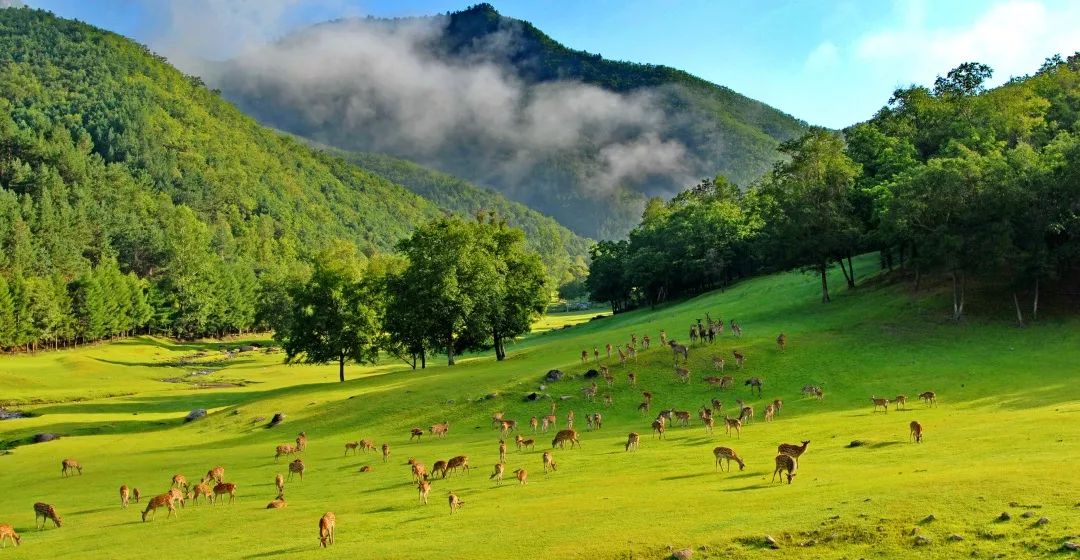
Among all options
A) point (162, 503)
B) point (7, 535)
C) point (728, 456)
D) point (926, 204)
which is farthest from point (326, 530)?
point (926, 204)

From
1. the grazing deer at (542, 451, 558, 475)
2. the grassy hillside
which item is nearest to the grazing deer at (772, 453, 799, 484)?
the grassy hillside

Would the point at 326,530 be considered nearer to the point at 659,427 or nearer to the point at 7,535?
the point at 7,535

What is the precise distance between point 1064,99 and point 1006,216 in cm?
4589

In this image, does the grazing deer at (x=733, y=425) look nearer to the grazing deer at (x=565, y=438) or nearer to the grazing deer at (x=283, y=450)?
the grazing deer at (x=565, y=438)

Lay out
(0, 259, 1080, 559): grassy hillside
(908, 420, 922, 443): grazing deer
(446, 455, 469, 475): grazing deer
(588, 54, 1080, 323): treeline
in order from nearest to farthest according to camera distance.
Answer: (0, 259, 1080, 559): grassy hillside
(908, 420, 922, 443): grazing deer
(446, 455, 469, 475): grazing deer
(588, 54, 1080, 323): treeline

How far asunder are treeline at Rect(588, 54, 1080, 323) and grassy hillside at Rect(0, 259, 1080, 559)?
5.15 meters

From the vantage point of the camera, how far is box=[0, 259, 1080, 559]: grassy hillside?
57.6 feet

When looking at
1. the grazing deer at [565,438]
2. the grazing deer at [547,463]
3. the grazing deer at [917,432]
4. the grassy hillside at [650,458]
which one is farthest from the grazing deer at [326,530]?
the grazing deer at [917,432]

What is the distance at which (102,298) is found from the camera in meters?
121

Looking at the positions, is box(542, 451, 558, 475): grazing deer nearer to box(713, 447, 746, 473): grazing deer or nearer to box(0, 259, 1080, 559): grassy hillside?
box(0, 259, 1080, 559): grassy hillside

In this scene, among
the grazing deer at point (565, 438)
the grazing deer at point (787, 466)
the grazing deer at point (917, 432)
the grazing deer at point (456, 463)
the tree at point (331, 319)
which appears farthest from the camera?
the tree at point (331, 319)

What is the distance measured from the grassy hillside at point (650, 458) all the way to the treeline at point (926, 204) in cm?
515

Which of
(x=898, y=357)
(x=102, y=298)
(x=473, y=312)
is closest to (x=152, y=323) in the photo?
(x=102, y=298)

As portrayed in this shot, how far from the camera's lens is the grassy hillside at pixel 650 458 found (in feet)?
57.6
